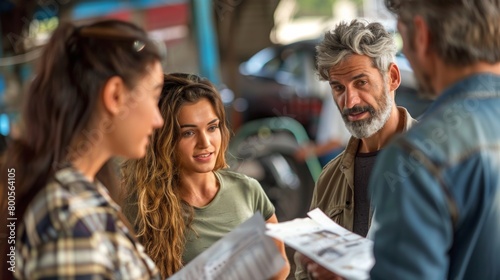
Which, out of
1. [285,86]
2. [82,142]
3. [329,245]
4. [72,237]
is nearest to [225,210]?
[329,245]

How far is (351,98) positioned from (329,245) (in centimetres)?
102

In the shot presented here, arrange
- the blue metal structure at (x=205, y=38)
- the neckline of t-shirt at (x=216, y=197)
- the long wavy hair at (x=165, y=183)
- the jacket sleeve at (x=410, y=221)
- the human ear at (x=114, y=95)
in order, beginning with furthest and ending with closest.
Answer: the blue metal structure at (x=205, y=38) < the neckline of t-shirt at (x=216, y=197) < the long wavy hair at (x=165, y=183) < the human ear at (x=114, y=95) < the jacket sleeve at (x=410, y=221)

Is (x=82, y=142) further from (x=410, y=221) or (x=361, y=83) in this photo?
(x=361, y=83)

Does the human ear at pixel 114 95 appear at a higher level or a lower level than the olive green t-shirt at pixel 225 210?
higher

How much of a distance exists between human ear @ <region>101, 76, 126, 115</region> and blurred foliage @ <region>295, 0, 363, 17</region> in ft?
20.0

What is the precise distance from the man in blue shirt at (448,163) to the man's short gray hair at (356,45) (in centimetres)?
119

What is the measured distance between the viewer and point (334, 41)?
264 cm

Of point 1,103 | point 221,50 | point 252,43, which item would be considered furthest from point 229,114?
point 1,103

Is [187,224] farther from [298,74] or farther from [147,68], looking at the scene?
[298,74]

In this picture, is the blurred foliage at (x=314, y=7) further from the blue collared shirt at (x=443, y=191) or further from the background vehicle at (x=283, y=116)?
the blue collared shirt at (x=443, y=191)

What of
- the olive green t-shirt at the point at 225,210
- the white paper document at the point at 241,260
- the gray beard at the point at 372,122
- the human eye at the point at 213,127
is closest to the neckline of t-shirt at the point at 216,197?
the olive green t-shirt at the point at 225,210

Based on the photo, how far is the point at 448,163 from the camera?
130 cm

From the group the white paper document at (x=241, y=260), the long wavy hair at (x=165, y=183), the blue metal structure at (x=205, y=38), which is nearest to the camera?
the white paper document at (x=241, y=260)

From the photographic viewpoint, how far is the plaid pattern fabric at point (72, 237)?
52.0 inches
